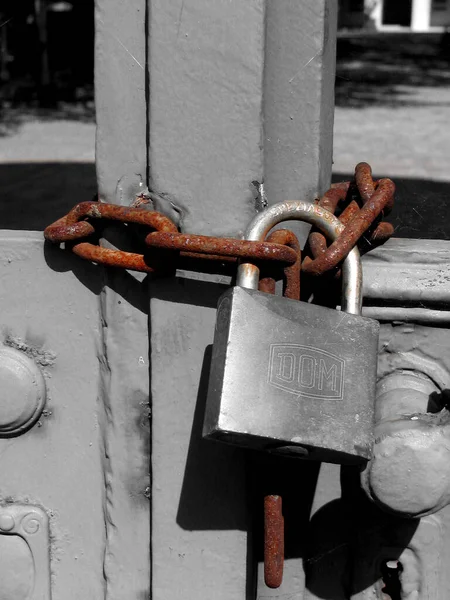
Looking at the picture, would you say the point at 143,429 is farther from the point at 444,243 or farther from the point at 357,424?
the point at 444,243

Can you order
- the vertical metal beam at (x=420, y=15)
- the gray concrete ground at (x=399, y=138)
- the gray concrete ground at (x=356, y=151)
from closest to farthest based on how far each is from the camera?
the gray concrete ground at (x=356, y=151)
the gray concrete ground at (x=399, y=138)
the vertical metal beam at (x=420, y=15)

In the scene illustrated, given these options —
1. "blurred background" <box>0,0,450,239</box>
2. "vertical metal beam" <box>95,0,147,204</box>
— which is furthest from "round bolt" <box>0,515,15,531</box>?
"blurred background" <box>0,0,450,239</box>

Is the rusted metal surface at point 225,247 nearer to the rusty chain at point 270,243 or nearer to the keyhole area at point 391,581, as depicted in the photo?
the rusty chain at point 270,243

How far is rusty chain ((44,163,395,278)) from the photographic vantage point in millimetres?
1181

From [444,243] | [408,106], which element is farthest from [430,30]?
[444,243]

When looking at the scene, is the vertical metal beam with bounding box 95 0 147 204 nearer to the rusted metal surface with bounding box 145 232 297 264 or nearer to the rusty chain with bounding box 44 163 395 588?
the rusty chain with bounding box 44 163 395 588

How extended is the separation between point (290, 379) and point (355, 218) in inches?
9.9

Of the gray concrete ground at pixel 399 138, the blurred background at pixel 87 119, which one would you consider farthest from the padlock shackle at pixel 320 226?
the gray concrete ground at pixel 399 138

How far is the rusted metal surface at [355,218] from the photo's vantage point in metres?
1.21

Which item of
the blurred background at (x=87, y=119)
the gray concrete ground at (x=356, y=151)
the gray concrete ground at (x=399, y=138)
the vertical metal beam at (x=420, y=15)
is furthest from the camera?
the vertical metal beam at (x=420, y=15)

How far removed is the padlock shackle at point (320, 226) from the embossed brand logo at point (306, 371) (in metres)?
0.09

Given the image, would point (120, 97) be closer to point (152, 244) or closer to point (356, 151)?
point (152, 244)

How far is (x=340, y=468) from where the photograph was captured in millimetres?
1440

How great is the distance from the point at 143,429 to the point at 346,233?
476 mm
